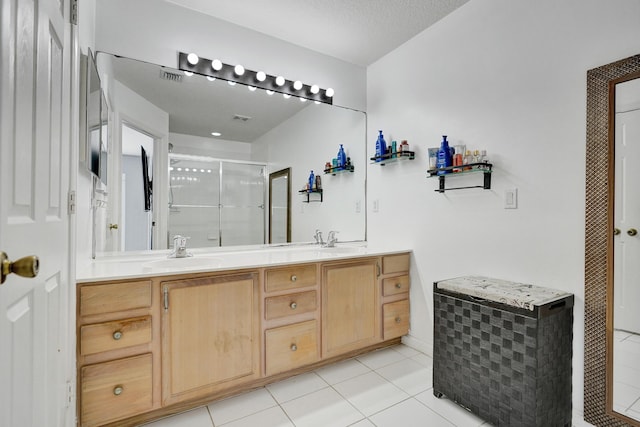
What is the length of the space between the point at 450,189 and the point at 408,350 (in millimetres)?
1315

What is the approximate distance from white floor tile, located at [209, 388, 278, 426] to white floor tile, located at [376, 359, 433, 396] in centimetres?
80

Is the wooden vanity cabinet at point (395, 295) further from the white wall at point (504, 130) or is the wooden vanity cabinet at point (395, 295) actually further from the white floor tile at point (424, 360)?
the white floor tile at point (424, 360)

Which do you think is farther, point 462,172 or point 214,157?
point 214,157

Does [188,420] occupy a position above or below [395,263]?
below

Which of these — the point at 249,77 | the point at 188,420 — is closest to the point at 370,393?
the point at 188,420

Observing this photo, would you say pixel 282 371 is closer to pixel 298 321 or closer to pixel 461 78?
pixel 298 321

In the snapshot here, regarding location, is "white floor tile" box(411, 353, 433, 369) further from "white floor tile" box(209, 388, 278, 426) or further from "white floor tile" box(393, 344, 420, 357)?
"white floor tile" box(209, 388, 278, 426)

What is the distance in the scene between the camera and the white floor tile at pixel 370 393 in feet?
6.01

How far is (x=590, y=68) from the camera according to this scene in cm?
158

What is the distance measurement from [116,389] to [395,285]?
1877mm

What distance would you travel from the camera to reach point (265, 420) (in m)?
1.70

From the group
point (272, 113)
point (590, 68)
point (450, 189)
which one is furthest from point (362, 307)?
point (590, 68)

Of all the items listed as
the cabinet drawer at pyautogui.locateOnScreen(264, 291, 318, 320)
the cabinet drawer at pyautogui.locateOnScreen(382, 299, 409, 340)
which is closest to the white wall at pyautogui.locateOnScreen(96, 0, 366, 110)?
the cabinet drawer at pyautogui.locateOnScreen(264, 291, 318, 320)

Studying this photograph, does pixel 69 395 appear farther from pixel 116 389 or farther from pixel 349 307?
pixel 349 307
